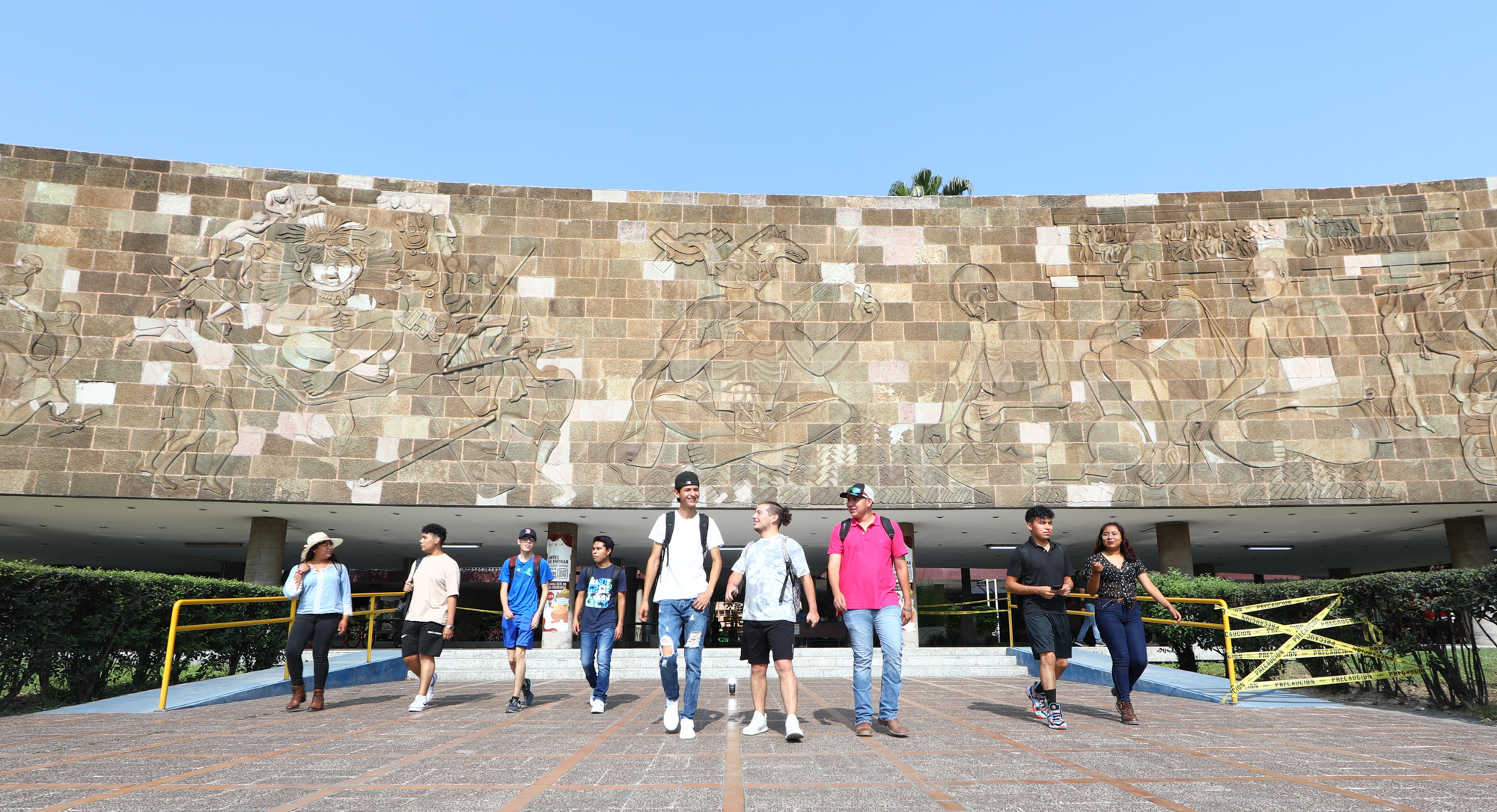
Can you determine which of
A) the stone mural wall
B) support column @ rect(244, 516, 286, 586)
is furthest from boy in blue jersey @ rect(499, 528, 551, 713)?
support column @ rect(244, 516, 286, 586)

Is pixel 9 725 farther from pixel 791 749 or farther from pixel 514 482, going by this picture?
pixel 514 482

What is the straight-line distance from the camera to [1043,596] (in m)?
6.14

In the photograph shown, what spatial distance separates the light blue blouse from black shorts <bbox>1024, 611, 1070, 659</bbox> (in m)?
5.46

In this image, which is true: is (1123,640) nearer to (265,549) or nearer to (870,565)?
(870,565)

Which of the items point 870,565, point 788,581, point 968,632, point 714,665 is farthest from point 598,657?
point 968,632

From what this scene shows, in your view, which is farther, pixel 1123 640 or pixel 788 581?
pixel 1123 640

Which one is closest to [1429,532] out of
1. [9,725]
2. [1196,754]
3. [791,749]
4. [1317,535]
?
[1317,535]

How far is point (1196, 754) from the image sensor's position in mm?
4594

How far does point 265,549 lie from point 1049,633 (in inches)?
629

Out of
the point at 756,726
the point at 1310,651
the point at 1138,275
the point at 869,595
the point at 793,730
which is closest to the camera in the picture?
the point at 793,730

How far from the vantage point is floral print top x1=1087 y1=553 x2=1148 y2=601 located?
6.16 m

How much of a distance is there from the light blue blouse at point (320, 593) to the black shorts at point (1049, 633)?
5.46m

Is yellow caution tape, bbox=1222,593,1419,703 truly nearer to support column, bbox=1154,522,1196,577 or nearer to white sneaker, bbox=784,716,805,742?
white sneaker, bbox=784,716,805,742

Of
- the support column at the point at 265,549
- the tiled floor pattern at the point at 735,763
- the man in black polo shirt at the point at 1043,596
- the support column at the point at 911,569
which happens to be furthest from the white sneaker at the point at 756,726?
the support column at the point at 265,549
